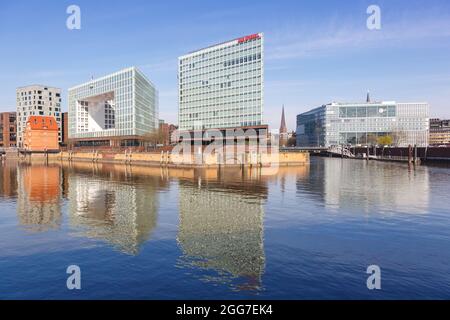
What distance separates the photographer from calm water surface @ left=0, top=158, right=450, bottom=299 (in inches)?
574

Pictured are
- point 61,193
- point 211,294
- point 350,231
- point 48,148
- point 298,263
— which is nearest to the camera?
point 211,294

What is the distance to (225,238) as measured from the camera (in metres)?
21.8

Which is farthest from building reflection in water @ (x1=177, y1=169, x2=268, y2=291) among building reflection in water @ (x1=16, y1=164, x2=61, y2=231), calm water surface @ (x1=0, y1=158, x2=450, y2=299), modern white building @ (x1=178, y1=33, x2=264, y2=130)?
modern white building @ (x1=178, y1=33, x2=264, y2=130)

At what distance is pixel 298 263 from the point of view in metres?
17.5

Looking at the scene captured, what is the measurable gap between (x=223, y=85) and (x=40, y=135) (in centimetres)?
8938

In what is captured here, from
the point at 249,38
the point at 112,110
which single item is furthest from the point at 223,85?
the point at 112,110

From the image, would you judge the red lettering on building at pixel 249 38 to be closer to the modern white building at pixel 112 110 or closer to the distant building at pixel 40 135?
the modern white building at pixel 112 110

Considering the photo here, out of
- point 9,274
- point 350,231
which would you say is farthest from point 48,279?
point 350,231

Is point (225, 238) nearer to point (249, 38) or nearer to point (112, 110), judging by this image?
point (249, 38)

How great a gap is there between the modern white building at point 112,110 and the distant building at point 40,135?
29.5 feet

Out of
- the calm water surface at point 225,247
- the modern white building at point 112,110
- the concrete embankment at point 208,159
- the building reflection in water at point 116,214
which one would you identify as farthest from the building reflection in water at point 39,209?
the modern white building at point 112,110

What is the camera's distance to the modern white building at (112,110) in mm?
143750
